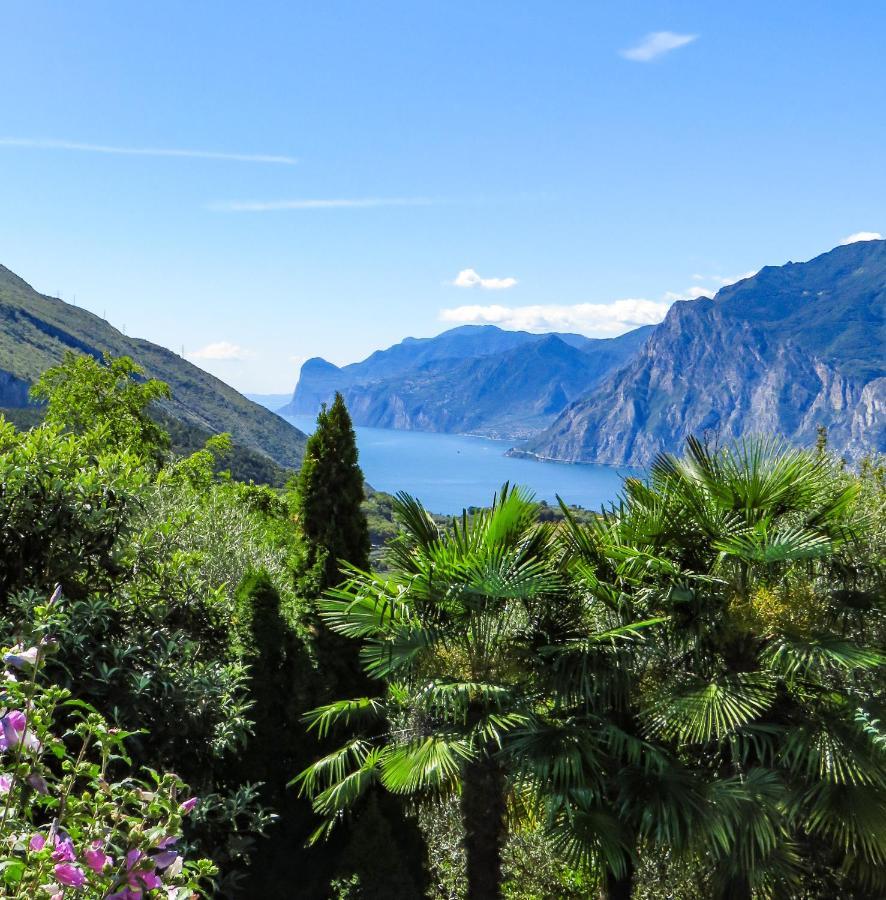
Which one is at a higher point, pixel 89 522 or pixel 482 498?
pixel 89 522

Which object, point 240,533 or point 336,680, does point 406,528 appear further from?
point 240,533

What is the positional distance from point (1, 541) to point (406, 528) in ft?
9.73

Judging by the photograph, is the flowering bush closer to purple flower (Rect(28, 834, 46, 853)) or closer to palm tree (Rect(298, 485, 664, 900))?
purple flower (Rect(28, 834, 46, 853))

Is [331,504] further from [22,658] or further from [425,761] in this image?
[22,658]

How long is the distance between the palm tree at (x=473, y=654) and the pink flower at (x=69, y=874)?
3714mm

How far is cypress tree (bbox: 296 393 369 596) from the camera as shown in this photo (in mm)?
9531

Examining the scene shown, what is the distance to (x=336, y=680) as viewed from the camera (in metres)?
9.10

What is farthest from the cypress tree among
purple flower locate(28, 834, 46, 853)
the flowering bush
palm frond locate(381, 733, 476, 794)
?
purple flower locate(28, 834, 46, 853)

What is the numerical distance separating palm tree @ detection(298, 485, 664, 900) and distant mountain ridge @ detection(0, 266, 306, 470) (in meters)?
112

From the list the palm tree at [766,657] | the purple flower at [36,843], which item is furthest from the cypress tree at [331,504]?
the purple flower at [36,843]

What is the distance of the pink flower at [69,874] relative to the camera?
1.73 m

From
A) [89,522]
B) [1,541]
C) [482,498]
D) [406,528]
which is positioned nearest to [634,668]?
[406,528]

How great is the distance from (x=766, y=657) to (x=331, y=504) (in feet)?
18.5

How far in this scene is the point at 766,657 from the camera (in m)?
5.89
